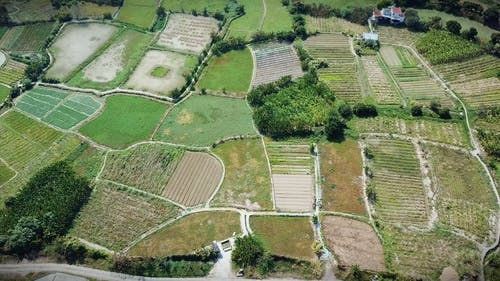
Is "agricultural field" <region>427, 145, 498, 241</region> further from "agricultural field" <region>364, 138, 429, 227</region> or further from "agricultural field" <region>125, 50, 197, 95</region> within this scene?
"agricultural field" <region>125, 50, 197, 95</region>

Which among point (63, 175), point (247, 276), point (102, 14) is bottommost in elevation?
point (247, 276)

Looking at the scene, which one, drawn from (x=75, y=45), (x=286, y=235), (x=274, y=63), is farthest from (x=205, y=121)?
Answer: (x=75, y=45)

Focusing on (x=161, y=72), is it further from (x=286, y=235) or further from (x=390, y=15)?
(x=390, y=15)

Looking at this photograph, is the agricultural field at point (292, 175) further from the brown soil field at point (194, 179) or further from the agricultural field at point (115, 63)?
the agricultural field at point (115, 63)

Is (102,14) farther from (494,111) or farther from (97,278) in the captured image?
(494,111)

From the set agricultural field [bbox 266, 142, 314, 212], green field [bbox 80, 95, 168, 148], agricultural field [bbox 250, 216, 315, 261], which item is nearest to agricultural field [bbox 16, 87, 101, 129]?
green field [bbox 80, 95, 168, 148]

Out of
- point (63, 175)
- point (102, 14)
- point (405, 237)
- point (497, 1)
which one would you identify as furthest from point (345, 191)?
point (102, 14)
